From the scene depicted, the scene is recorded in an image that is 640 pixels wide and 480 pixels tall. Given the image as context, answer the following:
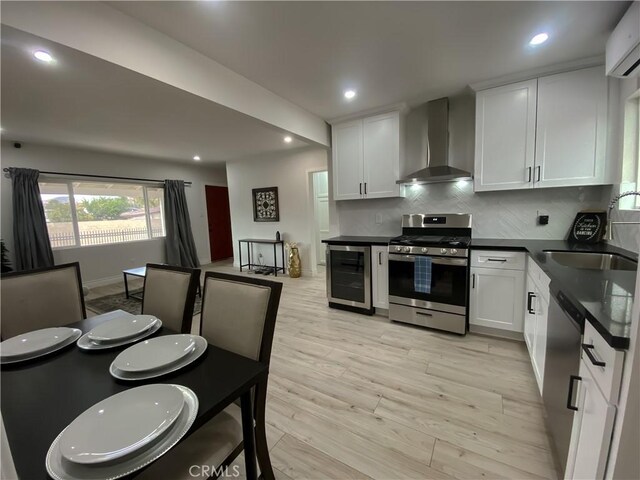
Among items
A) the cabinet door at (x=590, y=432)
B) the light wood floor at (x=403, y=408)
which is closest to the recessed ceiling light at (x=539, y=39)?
the cabinet door at (x=590, y=432)

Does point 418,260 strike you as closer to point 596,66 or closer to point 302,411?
point 302,411

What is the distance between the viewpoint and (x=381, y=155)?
326 cm

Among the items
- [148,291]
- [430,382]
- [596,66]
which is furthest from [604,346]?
[596,66]

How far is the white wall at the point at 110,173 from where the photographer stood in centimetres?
409

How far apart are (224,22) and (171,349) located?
1.96 meters

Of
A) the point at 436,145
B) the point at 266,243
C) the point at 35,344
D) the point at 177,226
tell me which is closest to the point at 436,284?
the point at 436,145

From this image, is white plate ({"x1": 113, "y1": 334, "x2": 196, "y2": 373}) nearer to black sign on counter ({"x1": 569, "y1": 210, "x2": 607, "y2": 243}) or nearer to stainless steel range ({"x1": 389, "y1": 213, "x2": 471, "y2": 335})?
stainless steel range ({"x1": 389, "y1": 213, "x2": 471, "y2": 335})

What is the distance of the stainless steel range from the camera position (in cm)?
259

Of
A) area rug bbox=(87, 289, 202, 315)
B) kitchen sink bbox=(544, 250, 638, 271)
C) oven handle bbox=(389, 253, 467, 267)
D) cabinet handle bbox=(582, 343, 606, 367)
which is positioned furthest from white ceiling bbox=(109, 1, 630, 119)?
area rug bbox=(87, 289, 202, 315)

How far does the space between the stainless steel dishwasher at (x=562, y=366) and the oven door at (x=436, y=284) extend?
106 cm

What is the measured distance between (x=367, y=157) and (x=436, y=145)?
2.60 ft

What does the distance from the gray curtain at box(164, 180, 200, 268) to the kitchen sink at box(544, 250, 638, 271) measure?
626 centimetres

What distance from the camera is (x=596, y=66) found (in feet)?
7.34

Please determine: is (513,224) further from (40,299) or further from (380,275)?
(40,299)
